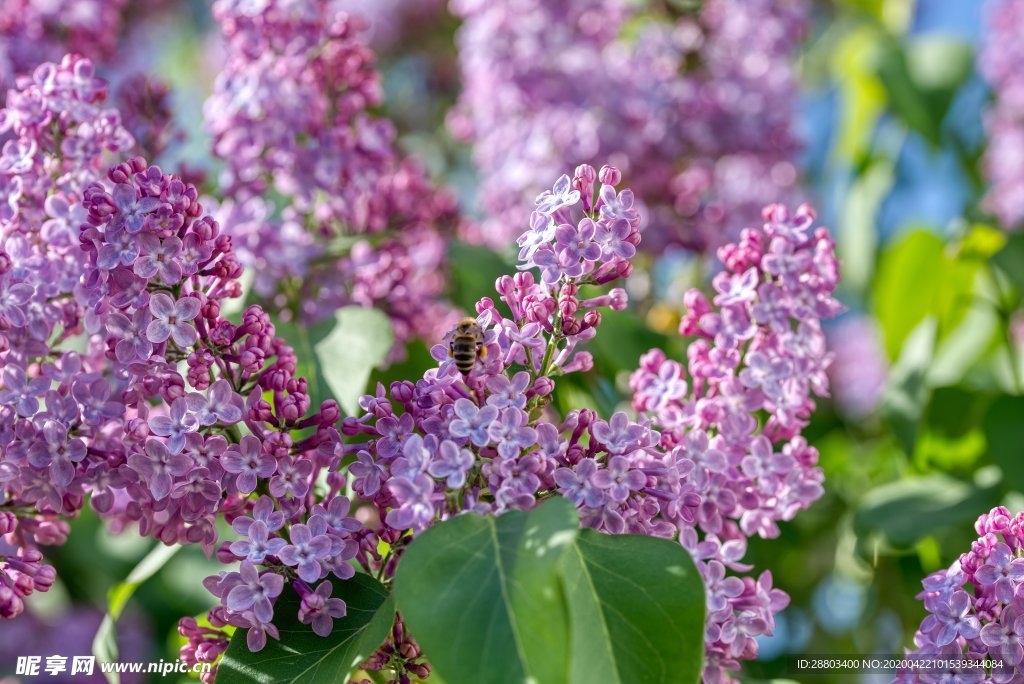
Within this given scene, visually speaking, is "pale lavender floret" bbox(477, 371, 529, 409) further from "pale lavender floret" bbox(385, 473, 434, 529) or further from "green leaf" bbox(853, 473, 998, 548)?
"green leaf" bbox(853, 473, 998, 548)

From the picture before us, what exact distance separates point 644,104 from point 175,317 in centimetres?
112

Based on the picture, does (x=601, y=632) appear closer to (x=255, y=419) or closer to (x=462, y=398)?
(x=462, y=398)

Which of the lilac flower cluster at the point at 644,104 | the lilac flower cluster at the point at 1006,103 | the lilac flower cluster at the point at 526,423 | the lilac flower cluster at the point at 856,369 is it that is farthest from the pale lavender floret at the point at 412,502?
the lilac flower cluster at the point at 856,369

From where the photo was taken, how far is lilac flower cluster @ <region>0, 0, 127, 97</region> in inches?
48.9

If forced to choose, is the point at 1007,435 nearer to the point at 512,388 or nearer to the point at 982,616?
the point at 982,616

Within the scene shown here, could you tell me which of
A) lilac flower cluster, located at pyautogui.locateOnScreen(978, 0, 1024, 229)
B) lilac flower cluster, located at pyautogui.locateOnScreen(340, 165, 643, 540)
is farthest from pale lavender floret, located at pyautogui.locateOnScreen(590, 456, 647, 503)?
lilac flower cluster, located at pyautogui.locateOnScreen(978, 0, 1024, 229)

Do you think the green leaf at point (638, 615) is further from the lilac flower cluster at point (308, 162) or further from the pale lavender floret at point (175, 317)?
the lilac flower cluster at point (308, 162)

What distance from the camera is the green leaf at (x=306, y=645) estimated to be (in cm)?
75

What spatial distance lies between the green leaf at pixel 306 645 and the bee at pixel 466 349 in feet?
0.55

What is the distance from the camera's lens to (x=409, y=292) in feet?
4.02

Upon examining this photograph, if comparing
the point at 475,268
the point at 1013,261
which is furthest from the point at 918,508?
the point at 475,268

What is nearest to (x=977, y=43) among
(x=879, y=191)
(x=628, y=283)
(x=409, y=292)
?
(x=879, y=191)

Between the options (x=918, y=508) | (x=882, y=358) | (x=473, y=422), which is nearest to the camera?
(x=473, y=422)

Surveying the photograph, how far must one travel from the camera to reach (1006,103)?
6.79 ft
